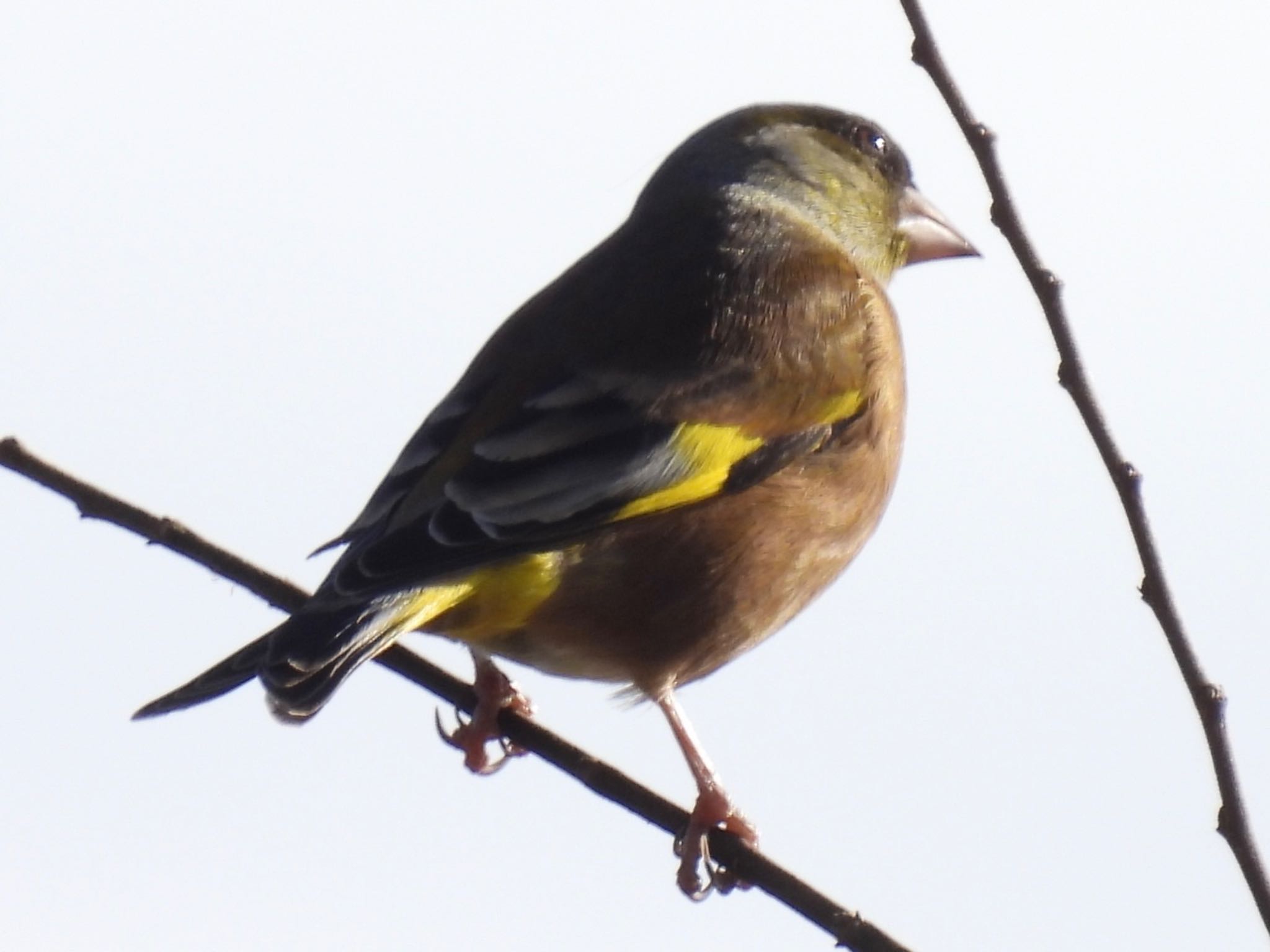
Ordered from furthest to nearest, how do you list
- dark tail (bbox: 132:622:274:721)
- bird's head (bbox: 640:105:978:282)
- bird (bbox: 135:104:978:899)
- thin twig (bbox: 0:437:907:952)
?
bird's head (bbox: 640:105:978:282) < bird (bbox: 135:104:978:899) < dark tail (bbox: 132:622:274:721) < thin twig (bbox: 0:437:907:952)

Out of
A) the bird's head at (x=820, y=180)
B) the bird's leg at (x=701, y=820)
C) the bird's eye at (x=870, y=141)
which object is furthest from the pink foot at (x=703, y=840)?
the bird's eye at (x=870, y=141)

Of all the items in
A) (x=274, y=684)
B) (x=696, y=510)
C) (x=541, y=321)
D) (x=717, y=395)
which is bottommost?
(x=274, y=684)

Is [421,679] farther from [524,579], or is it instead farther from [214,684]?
[214,684]

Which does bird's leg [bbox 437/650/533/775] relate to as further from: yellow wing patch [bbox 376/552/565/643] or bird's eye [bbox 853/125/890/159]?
bird's eye [bbox 853/125/890/159]

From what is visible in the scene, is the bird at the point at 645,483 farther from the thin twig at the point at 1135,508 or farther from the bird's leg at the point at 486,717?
the thin twig at the point at 1135,508

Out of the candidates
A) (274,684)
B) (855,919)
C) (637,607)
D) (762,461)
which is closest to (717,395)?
(762,461)

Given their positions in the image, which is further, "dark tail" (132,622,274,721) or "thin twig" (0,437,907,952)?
"dark tail" (132,622,274,721)

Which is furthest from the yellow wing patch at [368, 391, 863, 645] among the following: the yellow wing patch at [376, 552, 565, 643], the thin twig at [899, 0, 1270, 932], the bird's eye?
the thin twig at [899, 0, 1270, 932]

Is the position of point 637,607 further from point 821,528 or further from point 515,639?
point 821,528

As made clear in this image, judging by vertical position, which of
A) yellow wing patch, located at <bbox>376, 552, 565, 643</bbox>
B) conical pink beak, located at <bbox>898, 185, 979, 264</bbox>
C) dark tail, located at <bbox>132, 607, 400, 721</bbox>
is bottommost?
dark tail, located at <bbox>132, 607, 400, 721</bbox>
